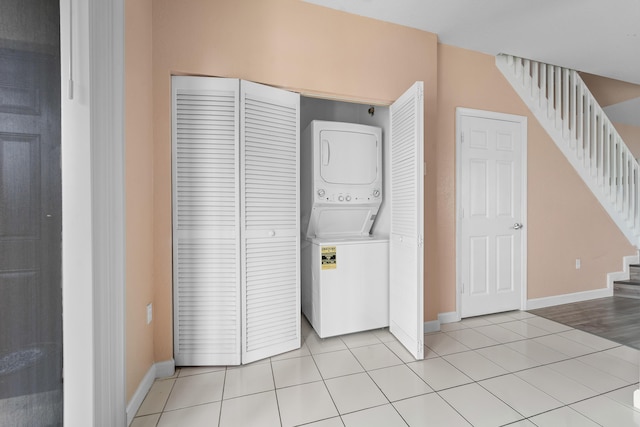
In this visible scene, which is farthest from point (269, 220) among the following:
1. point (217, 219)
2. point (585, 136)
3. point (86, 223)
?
point (585, 136)

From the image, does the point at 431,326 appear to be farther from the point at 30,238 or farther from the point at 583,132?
the point at 583,132

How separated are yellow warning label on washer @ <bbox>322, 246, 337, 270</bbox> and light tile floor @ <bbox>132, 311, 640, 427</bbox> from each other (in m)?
0.69

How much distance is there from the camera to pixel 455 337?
2461 millimetres

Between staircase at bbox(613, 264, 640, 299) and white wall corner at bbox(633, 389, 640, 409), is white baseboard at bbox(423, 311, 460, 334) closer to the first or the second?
white wall corner at bbox(633, 389, 640, 409)

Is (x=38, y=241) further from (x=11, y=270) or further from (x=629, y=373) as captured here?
(x=629, y=373)

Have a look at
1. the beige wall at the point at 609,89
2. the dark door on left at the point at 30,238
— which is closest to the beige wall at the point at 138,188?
the dark door on left at the point at 30,238

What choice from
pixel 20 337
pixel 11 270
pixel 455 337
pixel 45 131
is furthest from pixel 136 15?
pixel 455 337

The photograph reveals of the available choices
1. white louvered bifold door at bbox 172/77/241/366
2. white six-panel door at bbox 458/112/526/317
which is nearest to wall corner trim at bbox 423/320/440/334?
white six-panel door at bbox 458/112/526/317

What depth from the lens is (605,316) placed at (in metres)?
2.93

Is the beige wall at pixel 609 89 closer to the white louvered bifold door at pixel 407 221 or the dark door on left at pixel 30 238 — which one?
the white louvered bifold door at pixel 407 221

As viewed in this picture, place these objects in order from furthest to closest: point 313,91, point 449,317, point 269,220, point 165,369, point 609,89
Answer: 1. point 609,89
2. point 449,317
3. point 313,91
4. point 269,220
5. point 165,369

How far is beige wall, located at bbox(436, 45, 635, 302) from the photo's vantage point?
9.00 feet

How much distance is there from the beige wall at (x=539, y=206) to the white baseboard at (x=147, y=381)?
250cm

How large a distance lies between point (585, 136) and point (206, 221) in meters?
4.78
